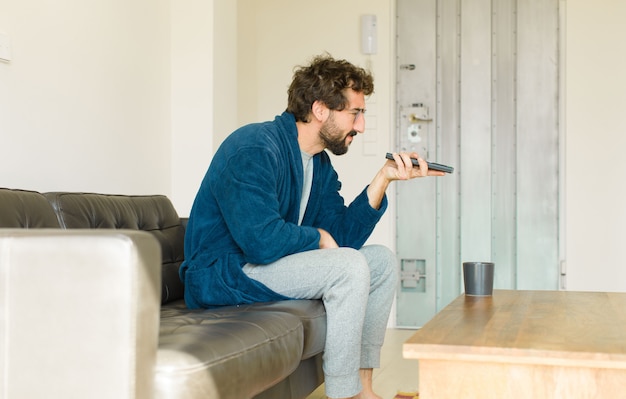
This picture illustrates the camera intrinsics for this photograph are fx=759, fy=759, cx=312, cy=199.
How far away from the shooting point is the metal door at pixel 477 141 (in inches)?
187

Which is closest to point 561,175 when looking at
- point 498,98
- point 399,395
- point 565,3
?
point 498,98

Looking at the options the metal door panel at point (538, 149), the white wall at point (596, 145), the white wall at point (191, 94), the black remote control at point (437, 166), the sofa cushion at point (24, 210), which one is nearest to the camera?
the sofa cushion at point (24, 210)

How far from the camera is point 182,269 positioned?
257 centimetres

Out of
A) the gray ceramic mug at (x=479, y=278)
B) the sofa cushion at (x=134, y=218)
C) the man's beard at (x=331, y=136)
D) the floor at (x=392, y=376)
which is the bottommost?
the floor at (x=392, y=376)

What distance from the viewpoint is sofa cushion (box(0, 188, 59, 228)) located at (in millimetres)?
2016

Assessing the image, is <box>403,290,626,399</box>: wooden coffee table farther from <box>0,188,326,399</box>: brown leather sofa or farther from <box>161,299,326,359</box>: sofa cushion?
<box>161,299,326,359</box>: sofa cushion

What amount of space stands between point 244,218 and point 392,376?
4.43 ft

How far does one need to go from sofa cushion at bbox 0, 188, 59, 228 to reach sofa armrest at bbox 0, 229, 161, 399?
0.52m

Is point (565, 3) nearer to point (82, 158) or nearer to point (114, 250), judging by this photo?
point (82, 158)

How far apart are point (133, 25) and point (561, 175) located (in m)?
2.73

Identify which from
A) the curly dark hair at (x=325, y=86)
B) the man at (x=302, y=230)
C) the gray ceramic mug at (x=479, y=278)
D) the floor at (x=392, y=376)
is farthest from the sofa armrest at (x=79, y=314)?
the floor at (x=392, y=376)

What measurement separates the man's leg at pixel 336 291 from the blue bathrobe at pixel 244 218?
4cm

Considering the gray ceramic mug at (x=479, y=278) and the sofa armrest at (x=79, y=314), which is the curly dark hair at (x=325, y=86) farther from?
the sofa armrest at (x=79, y=314)

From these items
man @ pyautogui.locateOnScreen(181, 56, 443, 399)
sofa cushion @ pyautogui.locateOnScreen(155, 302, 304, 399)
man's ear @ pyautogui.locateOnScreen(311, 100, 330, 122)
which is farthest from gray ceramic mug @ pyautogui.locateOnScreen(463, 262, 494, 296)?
man's ear @ pyautogui.locateOnScreen(311, 100, 330, 122)
